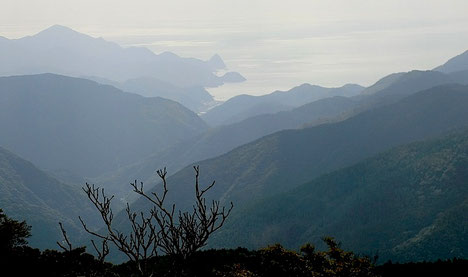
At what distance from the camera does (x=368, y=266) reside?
46.4m

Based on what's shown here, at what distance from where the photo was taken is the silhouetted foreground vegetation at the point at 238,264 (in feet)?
156

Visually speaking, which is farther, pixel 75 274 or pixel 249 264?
pixel 249 264

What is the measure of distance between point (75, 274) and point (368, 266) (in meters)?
36.0

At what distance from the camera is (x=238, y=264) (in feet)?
174

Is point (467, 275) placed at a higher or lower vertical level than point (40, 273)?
lower

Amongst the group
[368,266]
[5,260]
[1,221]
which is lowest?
[368,266]

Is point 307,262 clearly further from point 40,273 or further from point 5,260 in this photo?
point 5,260

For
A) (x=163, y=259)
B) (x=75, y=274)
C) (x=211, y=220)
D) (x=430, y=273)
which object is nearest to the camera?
(x=211, y=220)

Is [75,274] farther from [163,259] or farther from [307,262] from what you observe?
[163,259]

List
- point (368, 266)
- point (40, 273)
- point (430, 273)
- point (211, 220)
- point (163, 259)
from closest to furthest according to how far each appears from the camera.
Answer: point (211, 220)
point (368, 266)
point (40, 273)
point (430, 273)
point (163, 259)

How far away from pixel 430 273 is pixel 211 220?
68.0 m

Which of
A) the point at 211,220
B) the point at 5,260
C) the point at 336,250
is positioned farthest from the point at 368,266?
the point at 5,260

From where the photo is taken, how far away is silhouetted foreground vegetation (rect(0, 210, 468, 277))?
4756 centimetres

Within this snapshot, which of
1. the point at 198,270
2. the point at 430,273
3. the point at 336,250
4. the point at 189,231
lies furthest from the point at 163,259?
the point at 189,231
